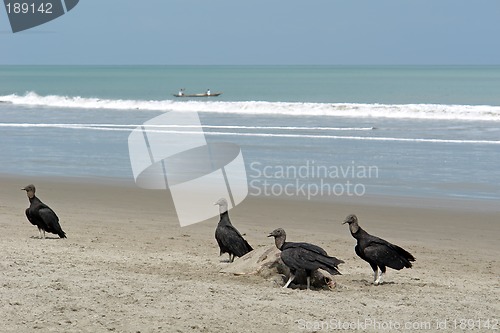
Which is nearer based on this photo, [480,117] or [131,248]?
[131,248]

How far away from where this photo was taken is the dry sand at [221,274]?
6.30 meters

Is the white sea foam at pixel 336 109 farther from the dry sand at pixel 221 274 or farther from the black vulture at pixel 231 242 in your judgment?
the black vulture at pixel 231 242

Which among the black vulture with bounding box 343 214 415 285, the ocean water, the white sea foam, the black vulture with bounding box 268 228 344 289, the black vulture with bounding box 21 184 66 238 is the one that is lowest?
the white sea foam

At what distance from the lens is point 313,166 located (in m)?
17.6

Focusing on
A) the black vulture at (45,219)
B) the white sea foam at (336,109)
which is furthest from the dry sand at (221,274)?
the white sea foam at (336,109)

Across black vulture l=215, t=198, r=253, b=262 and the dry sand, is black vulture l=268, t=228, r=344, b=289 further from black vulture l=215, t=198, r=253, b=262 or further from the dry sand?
black vulture l=215, t=198, r=253, b=262

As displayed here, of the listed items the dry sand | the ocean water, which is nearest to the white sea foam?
the ocean water

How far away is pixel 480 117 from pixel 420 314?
93.9ft

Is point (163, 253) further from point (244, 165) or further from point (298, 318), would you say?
point (244, 165)

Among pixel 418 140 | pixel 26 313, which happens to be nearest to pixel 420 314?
pixel 26 313

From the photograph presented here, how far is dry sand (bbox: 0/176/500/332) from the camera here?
630 centimetres

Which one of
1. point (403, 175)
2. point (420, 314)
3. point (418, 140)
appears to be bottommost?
point (418, 140)

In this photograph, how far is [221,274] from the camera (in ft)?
27.2

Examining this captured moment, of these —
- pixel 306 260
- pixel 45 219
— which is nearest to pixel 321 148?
pixel 45 219
